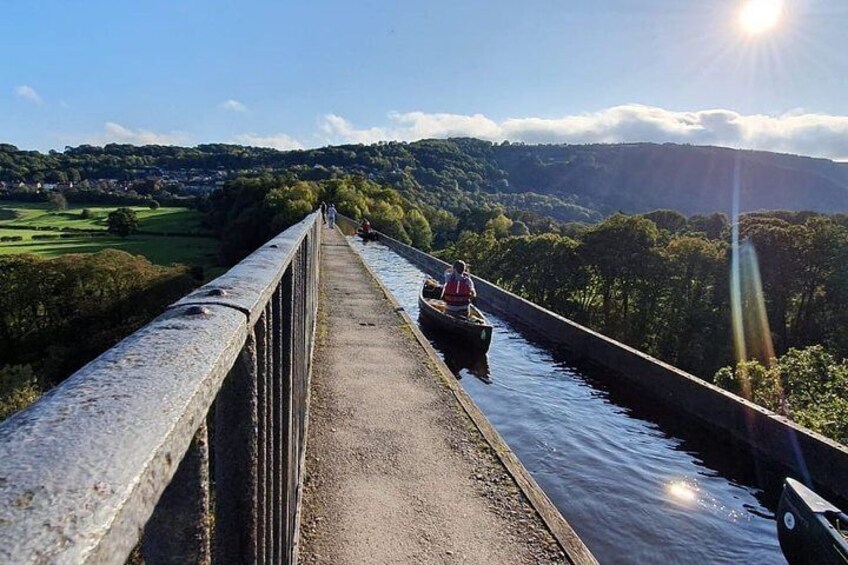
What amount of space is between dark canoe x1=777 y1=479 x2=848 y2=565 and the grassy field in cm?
9010

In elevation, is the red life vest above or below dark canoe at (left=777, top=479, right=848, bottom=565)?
above

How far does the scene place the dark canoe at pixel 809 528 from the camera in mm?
6502

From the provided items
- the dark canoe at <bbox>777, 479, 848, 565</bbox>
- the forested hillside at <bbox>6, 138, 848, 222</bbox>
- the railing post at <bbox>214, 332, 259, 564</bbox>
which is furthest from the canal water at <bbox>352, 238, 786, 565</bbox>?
the forested hillside at <bbox>6, 138, 848, 222</bbox>

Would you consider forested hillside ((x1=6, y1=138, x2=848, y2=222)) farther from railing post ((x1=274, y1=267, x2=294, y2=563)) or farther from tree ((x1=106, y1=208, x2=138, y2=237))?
railing post ((x1=274, y1=267, x2=294, y2=563))

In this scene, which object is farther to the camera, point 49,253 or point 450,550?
point 49,253

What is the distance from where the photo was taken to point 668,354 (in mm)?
28719

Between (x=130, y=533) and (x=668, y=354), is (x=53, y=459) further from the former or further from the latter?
(x=668, y=354)

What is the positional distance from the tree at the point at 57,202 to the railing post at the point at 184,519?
11951 centimetres

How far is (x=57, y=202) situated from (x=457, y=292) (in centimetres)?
11218

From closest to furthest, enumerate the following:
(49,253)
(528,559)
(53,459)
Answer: (53,459) → (528,559) → (49,253)

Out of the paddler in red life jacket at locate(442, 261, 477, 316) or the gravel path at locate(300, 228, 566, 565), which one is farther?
the paddler in red life jacket at locate(442, 261, 477, 316)

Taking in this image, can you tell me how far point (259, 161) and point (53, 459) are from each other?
187206mm

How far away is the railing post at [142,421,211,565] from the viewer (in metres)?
1.03

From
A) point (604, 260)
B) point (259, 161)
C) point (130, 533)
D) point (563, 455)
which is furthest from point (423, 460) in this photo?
point (259, 161)
